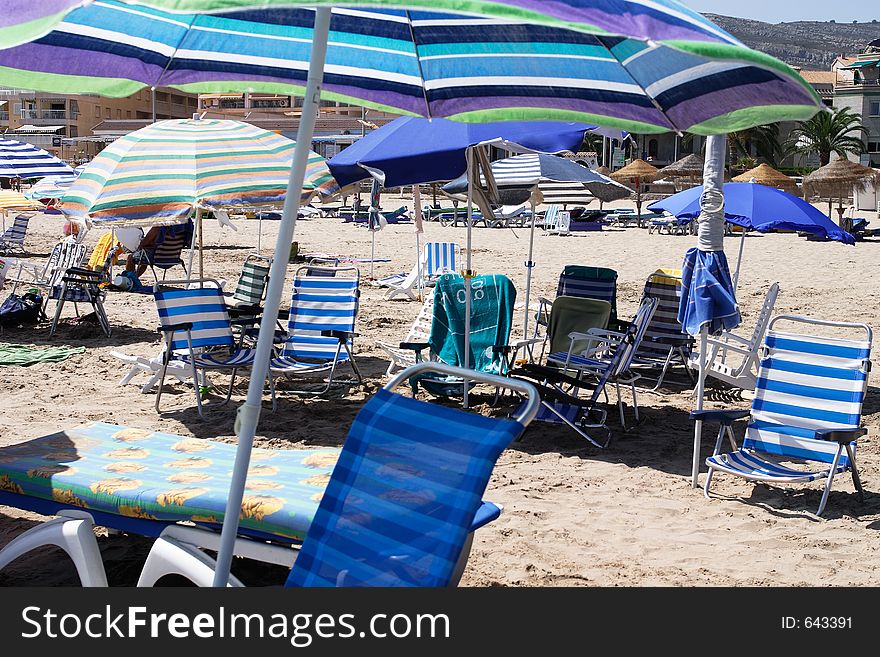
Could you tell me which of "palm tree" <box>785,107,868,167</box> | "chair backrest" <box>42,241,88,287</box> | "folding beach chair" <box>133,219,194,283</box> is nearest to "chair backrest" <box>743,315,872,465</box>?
"chair backrest" <box>42,241,88,287</box>

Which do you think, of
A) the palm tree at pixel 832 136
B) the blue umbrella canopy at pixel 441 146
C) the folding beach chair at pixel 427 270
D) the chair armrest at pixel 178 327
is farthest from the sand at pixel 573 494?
the palm tree at pixel 832 136

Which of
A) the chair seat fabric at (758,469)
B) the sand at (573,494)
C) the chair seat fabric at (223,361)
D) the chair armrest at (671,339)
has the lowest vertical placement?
the sand at (573,494)

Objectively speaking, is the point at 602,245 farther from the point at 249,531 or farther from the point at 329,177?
the point at 249,531

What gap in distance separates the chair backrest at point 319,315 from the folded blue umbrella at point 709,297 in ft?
9.63

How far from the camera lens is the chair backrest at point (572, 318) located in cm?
798

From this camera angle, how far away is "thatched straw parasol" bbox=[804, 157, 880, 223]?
30.5 m

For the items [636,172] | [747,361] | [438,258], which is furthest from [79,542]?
[636,172]

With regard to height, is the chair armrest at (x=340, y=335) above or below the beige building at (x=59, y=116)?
below

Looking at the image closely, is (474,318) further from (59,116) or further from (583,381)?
(59,116)

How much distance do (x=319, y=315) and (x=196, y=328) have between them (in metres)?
1.02

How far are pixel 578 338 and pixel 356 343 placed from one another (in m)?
3.43

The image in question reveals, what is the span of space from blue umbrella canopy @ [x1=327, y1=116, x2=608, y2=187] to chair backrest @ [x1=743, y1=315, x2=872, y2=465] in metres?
2.00

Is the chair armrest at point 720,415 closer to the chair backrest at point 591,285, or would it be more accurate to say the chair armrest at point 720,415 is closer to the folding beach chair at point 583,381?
the folding beach chair at point 583,381

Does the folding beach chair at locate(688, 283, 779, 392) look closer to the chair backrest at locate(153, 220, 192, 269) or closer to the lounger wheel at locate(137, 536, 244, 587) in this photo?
the lounger wheel at locate(137, 536, 244, 587)
